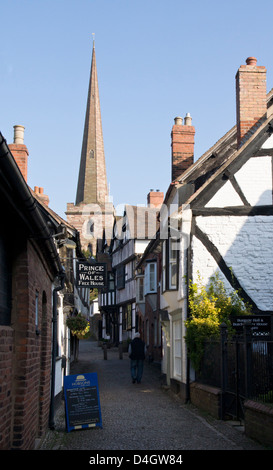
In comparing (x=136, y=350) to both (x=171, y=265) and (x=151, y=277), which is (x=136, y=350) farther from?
(x=151, y=277)

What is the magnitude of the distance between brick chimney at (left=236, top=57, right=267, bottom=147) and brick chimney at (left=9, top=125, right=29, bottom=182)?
20.5ft

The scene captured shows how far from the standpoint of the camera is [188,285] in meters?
15.1

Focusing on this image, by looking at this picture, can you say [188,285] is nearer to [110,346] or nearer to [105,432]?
[105,432]

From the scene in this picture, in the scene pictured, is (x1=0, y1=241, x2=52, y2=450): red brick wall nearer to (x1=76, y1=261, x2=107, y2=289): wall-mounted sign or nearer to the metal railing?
the metal railing

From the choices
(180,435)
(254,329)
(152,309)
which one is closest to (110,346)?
(152,309)

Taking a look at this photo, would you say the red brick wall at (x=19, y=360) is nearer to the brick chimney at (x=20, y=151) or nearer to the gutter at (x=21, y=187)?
the gutter at (x=21, y=187)

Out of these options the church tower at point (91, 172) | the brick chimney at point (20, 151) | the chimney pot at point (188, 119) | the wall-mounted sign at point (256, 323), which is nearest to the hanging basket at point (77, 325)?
the brick chimney at point (20, 151)

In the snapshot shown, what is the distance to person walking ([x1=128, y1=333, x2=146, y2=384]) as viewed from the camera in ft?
62.0

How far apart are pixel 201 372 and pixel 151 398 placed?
91.1 inches

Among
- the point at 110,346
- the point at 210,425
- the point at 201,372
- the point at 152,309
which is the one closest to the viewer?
the point at 210,425

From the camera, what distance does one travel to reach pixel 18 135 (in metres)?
15.9

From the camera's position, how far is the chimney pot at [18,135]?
15.8 meters

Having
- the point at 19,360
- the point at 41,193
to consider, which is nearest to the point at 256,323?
the point at 19,360

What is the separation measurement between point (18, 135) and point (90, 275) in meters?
5.44
